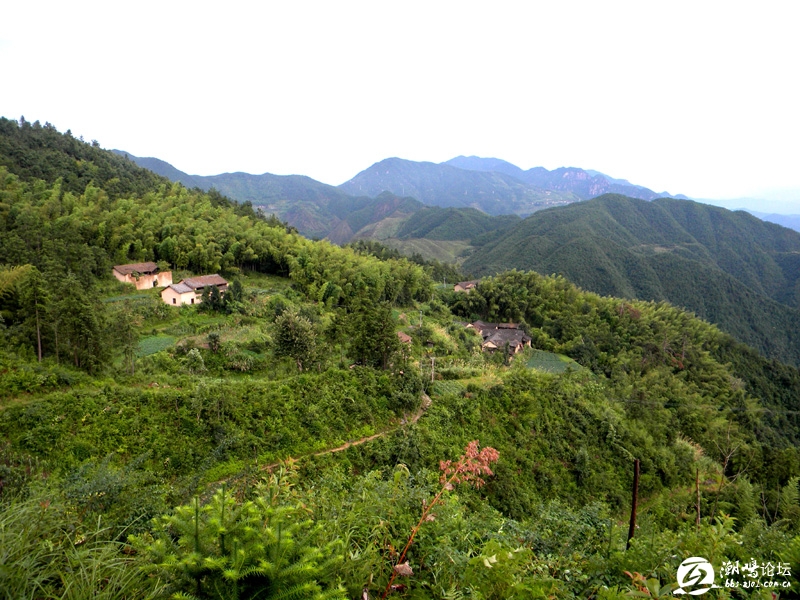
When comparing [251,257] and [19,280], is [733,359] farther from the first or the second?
[19,280]

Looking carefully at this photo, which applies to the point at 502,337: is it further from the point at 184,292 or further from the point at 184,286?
the point at 184,286

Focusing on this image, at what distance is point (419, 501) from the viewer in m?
3.88

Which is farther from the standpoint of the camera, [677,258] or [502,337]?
[677,258]

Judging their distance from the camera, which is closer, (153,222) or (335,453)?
(335,453)

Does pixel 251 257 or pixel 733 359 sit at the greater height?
pixel 251 257

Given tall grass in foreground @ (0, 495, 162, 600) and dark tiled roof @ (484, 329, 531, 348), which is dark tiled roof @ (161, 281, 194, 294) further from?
tall grass in foreground @ (0, 495, 162, 600)

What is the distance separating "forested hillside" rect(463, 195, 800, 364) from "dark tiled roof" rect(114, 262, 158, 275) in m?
65.0

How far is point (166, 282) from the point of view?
1020 inches

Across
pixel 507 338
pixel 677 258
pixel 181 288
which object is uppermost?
pixel 677 258

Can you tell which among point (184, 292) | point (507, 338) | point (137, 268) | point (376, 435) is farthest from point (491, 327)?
point (137, 268)

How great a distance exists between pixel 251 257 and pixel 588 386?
24423 millimetres

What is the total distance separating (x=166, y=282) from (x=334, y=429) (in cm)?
2035

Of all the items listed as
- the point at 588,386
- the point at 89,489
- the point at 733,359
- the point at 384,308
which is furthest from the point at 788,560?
the point at 733,359

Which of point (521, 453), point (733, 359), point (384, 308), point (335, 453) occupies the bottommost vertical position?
point (733, 359)
